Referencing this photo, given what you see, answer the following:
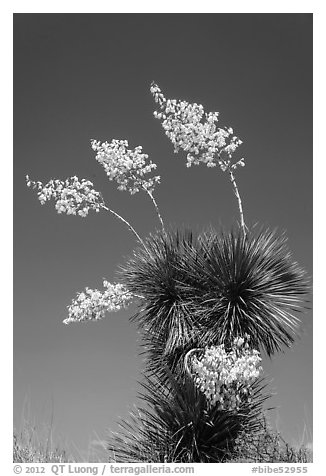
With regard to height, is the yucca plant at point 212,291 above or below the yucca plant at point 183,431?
above

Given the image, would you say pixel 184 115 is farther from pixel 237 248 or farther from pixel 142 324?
pixel 142 324

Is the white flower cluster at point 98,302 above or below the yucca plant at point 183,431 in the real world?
above

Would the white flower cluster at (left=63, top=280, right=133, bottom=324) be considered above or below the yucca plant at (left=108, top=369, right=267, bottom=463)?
above

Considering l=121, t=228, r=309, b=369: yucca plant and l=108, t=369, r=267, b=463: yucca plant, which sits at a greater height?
l=121, t=228, r=309, b=369: yucca plant

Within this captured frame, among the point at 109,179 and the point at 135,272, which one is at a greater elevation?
the point at 109,179
